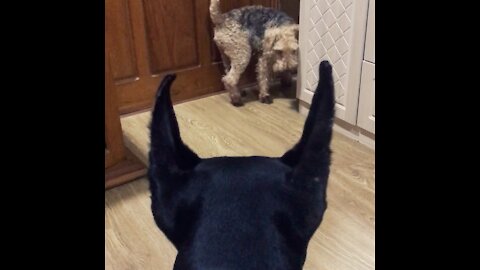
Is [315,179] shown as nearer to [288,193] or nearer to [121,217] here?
[288,193]

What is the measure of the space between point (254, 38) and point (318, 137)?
199 centimetres

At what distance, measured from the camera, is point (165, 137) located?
69 centimetres

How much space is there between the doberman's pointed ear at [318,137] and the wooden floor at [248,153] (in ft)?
0.68

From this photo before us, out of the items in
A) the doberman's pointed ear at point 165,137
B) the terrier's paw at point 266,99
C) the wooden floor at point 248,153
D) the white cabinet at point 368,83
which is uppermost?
the doberman's pointed ear at point 165,137

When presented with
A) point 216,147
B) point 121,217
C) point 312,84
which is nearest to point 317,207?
point 121,217

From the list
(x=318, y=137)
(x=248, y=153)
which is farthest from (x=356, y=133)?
(x=318, y=137)

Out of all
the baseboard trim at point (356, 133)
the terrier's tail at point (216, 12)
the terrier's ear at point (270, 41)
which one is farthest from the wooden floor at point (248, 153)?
the terrier's tail at point (216, 12)

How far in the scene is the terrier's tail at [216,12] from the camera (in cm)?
253

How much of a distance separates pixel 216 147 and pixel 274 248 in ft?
5.01

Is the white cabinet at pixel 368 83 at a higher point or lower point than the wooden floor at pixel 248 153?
higher

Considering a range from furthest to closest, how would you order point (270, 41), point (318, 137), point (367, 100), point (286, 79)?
point (286, 79)
point (270, 41)
point (367, 100)
point (318, 137)

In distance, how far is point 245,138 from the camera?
7.42 ft

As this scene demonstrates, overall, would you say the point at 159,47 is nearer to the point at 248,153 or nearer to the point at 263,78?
the point at 263,78

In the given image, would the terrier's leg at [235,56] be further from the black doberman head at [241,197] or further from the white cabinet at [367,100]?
the black doberman head at [241,197]
